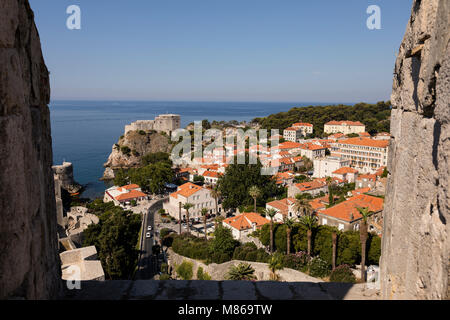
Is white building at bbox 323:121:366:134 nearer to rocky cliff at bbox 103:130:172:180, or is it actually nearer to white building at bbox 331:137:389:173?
white building at bbox 331:137:389:173

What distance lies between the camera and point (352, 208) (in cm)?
2736

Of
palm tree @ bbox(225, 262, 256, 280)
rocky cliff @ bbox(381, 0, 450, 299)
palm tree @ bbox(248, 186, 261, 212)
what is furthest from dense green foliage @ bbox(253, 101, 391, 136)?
rocky cliff @ bbox(381, 0, 450, 299)

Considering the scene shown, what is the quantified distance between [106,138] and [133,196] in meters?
78.4

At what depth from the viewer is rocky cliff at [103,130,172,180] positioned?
2795 inches

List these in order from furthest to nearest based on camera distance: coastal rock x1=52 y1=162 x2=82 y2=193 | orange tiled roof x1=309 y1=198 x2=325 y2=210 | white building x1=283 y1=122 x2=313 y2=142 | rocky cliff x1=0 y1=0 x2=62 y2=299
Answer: white building x1=283 y1=122 x2=313 y2=142
coastal rock x1=52 y1=162 x2=82 y2=193
orange tiled roof x1=309 y1=198 x2=325 y2=210
rocky cliff x1=0 y1=0 x2=62 y2=299

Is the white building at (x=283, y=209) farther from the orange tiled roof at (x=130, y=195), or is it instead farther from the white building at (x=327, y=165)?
the orange tiled roof at (x=130, y=195)

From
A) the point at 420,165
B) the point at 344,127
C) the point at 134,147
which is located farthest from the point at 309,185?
the point at 134,147

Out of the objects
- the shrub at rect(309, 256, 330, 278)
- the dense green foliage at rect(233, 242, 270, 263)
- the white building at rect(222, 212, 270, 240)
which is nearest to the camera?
the shrub at rect(309, 256, 330, 278)

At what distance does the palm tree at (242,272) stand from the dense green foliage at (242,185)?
70.9 feet

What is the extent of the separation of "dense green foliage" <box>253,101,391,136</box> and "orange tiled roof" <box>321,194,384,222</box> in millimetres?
51693

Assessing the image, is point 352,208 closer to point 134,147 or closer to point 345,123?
point 345,123

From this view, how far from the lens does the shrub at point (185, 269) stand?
21.2 metres

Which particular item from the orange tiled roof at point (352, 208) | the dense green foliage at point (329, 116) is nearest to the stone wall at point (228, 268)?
the orange tiled roof at point (352, 208)
